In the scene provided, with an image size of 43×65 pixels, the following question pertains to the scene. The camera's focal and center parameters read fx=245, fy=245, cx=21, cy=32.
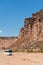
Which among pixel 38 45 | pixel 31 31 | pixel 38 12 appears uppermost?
pixel 38 12

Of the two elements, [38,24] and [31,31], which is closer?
[38,24]

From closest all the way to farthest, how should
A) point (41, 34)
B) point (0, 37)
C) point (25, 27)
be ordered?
point (41, 34), point (25, 27), point (0, 37)

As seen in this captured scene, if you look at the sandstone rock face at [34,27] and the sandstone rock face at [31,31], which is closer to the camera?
the sandstone rock face at [34,27]

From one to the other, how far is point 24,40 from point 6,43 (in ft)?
143

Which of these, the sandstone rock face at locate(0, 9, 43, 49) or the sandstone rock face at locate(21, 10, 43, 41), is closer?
the sandstone rock face at locate(21, 10, 43, 41)

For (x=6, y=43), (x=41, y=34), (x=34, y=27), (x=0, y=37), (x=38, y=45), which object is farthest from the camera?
(x=0, y=37)

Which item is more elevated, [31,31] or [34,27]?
[34,27]

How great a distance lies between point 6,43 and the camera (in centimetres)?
14212

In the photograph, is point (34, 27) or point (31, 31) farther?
point (31, 31)

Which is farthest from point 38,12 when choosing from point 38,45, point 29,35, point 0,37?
point 0,37

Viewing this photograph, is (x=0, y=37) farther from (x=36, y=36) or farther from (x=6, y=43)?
(x=36, y=36)

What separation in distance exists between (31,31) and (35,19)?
5.09 metres

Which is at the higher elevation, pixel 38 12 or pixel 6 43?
pixel 38 12

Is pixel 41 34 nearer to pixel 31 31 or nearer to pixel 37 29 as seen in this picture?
pixel 37 29
